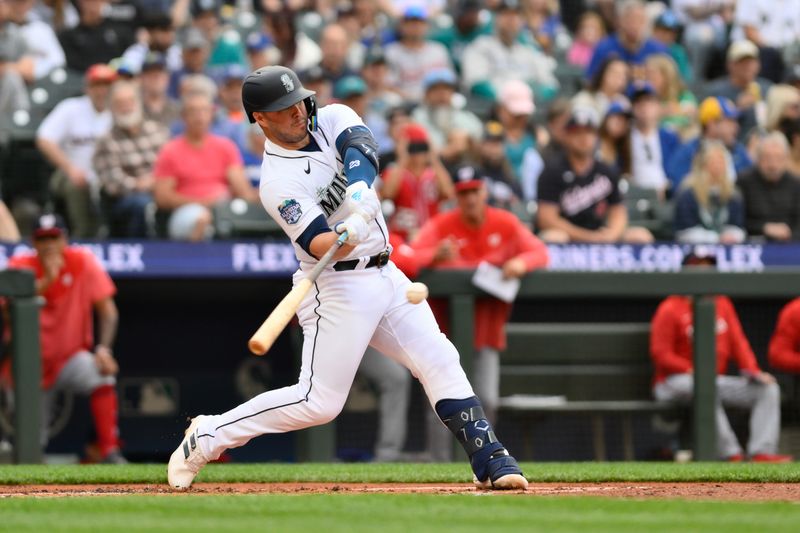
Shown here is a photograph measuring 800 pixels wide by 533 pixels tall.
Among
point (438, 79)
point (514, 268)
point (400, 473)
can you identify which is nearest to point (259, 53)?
point (438, 79)

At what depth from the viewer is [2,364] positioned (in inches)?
381

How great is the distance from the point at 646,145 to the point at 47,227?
491 cm

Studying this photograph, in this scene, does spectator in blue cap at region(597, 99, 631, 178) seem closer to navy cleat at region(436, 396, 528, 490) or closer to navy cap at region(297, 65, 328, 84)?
navy cap at region(297, 65, 328, 84)

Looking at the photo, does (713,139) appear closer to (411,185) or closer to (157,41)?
(411,185)

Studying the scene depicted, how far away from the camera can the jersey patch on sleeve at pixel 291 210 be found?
234 inches

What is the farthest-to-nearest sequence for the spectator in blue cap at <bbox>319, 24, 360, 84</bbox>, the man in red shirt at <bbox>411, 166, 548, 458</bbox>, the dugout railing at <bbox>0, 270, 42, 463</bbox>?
the spectator in blue cap at <bbox>319, 24, 360, 84</bbox> → the man in red shirt at <bbox>411, 166, 548, 458</bbox> → the dugout railing at <bbox>0, 270, 42, 463</bbox>

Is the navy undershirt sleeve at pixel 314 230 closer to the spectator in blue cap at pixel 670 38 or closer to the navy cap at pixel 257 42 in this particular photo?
the navy cap at pixel 257 42

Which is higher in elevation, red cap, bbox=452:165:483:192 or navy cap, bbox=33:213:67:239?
red cap, bbox=452:165:483:192

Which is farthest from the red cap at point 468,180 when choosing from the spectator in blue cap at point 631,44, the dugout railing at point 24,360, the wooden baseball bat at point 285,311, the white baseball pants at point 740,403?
the spectator in blue cap at point 631,44

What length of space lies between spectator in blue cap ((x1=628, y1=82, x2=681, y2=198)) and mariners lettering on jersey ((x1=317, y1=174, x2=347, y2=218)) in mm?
Answer: 5780

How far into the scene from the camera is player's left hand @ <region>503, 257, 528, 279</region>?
9.33 m

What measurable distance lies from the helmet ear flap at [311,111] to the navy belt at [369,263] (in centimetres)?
58

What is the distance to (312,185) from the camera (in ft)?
20.0

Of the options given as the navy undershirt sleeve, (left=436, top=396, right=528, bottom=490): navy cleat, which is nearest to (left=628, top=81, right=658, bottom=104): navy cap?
(left=436, top=396, right=528, bottom=490): navy cleat
